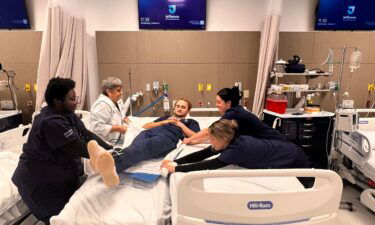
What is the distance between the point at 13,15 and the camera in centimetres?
328

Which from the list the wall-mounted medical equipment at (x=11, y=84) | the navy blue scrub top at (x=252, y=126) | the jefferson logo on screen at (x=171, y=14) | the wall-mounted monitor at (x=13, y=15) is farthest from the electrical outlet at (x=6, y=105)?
the navy blue scrub top at (x=252, y=126)

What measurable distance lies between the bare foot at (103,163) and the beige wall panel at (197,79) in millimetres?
2256

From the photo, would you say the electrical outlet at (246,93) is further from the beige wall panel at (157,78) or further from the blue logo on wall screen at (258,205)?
the blue logo on wall screen at (258,205)

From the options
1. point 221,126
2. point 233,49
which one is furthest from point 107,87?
point 233,49

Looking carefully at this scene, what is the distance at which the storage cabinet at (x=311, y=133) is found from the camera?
10.1 feet

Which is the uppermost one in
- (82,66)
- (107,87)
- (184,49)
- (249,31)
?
(249,31)

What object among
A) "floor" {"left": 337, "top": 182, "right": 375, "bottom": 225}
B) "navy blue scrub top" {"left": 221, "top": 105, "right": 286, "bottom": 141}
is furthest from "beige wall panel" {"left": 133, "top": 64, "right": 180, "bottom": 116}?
"floor" {"left": 337, "top": 182, "right": 375, "bottom": 225}

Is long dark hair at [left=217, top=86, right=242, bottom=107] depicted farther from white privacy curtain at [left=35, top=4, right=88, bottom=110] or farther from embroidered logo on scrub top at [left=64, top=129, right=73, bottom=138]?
white privacy curtain at [left=35, top=4, right=88, bottom=110]

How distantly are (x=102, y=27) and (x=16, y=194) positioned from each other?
257 cm

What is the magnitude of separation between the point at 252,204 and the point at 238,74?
2.67 meters

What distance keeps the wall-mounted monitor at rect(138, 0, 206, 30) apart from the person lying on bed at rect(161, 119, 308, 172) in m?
2.20

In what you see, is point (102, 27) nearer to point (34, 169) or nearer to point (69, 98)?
point (69, 98)

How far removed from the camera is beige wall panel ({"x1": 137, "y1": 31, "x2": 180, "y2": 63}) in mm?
3309

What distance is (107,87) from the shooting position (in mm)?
2289
